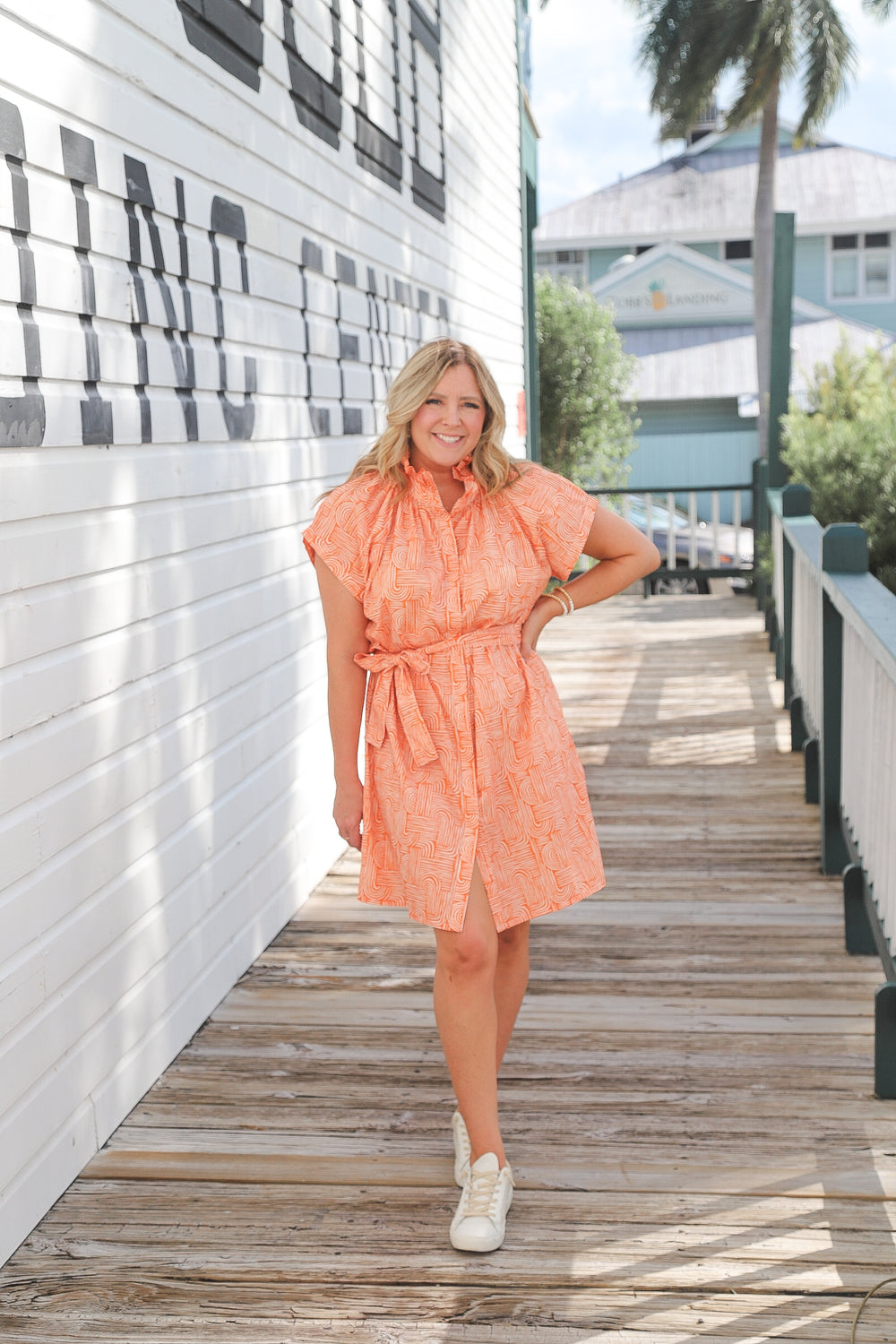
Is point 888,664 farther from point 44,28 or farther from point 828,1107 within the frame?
point 44,28

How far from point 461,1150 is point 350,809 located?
2.18ft

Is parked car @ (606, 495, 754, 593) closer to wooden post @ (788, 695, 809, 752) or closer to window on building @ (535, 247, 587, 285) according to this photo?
wooden post @ (788, 695, 809, 752)

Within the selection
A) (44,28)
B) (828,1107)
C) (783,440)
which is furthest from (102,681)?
(783,440)

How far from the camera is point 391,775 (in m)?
2.36

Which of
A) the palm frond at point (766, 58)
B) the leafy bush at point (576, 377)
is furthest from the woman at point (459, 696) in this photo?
the palm frond at point (766, 58)

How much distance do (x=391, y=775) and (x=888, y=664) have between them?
1.00m

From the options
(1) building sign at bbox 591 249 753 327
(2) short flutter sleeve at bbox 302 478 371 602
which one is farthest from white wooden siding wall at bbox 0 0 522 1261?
(1) building sign at bbox 591 249 753 327

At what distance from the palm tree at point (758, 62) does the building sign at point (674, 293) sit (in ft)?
14.5

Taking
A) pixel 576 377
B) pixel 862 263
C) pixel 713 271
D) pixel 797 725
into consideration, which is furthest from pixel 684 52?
pixel 797 725

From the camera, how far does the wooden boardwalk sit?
216 cm

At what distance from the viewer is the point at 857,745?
354cm

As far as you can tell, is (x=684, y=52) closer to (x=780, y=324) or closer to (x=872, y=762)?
(x=780, y=324)

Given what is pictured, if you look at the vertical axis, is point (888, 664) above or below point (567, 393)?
below

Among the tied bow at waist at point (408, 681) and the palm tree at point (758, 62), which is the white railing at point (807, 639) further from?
the palm tree at point (758, 62)
